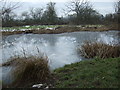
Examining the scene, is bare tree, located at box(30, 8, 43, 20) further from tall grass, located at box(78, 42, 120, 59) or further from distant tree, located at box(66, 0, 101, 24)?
tall grass, located at box(78, 42, 120, 59)

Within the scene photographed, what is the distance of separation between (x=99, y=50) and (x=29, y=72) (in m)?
3.48

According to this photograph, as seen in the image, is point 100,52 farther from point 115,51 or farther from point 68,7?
point 68,7

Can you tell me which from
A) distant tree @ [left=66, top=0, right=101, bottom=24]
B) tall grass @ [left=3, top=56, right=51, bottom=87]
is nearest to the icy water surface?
tall grass @ [left=3, top=56, right=51, bottom=87]

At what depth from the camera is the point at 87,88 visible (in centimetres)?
280

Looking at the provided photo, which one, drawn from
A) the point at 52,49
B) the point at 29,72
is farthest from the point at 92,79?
the point at 52,49

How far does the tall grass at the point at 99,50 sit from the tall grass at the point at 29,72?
3.01 metres

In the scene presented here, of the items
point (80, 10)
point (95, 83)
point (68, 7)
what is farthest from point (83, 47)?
point (68, 7)

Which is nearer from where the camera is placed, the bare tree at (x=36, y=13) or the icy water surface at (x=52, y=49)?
the icy water surface at (x=52, y=49)

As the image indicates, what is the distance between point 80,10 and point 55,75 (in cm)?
2481

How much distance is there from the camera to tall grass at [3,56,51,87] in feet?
A: 10.9

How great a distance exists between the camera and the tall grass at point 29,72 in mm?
3311

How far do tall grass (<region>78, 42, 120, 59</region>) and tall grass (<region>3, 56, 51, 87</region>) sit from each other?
3015 millimetres

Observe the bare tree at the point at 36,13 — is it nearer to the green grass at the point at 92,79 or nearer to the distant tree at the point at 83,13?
the distant tree at the point at 83,13

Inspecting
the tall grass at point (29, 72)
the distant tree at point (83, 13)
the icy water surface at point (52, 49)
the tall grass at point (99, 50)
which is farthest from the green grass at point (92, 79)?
the distant tree at point (83, 13)
